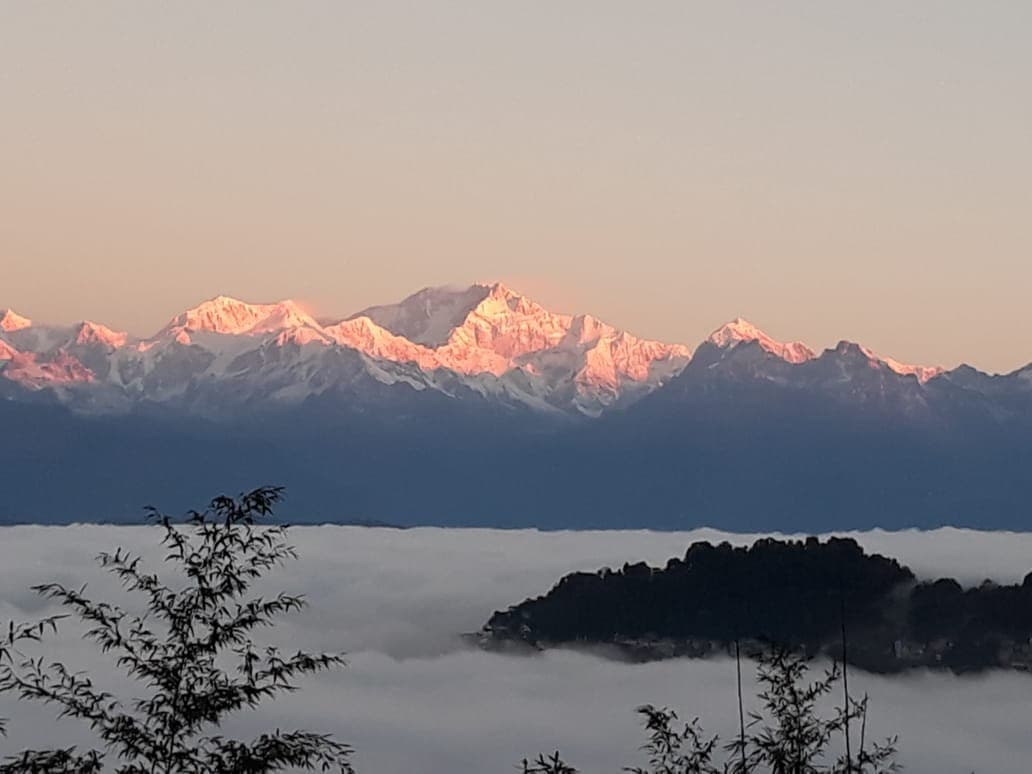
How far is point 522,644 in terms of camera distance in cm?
15825

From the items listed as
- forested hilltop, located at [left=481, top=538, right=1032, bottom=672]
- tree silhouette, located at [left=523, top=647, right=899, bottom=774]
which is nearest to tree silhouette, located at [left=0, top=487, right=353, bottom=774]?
tree silhouette, located at [left=523, top=647, right=899, bottom=774]

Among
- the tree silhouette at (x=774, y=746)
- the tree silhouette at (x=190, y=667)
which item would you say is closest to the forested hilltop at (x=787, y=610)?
the tree silhouette at (x=774, y=746)

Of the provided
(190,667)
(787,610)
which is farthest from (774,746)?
(787,610)

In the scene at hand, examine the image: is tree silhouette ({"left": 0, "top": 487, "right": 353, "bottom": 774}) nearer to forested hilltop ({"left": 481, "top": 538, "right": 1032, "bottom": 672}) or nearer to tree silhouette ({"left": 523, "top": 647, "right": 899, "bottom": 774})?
tree silhouette ({"left": 523, "top": 647, "right": 899, "bottom": 774})

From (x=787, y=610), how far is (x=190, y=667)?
125m

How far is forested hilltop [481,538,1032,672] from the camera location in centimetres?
13588

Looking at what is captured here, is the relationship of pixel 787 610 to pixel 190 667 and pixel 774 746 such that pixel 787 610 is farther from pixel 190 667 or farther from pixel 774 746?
pixel 190 667

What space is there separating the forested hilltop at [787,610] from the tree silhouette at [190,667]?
4297 inches

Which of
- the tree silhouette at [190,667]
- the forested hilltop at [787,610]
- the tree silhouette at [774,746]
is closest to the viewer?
the tree silhouette at [190,667]

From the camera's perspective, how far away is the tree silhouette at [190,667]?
661 inches

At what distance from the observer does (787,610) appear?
458 ft

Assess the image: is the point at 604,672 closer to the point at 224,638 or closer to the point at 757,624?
the point at 757,624

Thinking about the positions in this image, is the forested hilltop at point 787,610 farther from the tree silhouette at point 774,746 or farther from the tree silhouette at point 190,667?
the tree silhouette at point 190,667

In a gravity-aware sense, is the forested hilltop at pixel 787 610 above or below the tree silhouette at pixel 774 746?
above
